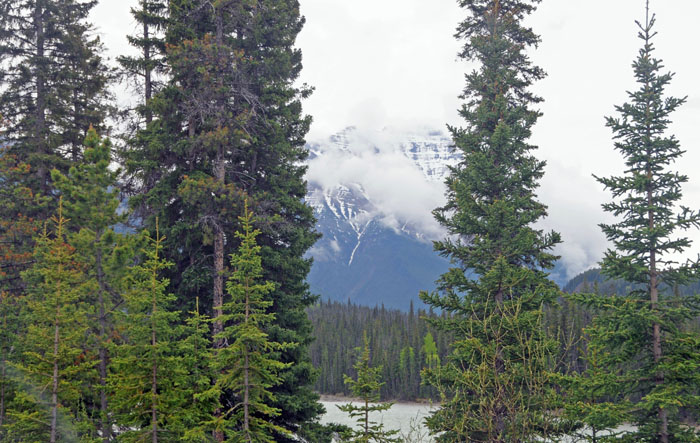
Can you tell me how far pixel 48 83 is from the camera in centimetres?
2147

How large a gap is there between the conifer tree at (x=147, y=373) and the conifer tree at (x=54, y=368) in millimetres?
919

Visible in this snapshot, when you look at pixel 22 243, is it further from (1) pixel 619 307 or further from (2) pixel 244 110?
(1) pixel 619 307

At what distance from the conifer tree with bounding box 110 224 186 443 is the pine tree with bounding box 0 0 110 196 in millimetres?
9942

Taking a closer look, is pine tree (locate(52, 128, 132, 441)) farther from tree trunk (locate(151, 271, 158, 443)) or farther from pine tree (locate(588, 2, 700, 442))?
pine tree (locate(588, 2, 700, 442))

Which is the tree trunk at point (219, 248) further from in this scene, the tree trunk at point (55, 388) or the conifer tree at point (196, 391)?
the tree trunk at point (55, 388)

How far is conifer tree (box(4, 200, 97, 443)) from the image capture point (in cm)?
1260

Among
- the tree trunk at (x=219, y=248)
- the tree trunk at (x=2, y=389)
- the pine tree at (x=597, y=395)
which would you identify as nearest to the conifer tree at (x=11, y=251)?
the tree trunk at (x=2, y=389)

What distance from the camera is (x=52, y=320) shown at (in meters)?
13.1

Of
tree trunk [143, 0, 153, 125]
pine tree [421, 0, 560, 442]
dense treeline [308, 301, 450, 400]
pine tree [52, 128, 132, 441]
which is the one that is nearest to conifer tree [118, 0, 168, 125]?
tree trunk [143, 0, 153, 125]

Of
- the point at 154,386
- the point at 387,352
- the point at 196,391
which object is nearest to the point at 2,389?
the point at 154,386

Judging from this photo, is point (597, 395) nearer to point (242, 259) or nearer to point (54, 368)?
point (242, 259)

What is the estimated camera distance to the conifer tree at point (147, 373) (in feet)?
42.0

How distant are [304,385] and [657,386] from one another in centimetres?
1119

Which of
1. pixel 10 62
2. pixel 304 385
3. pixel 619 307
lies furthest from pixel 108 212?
pixel 619 307
